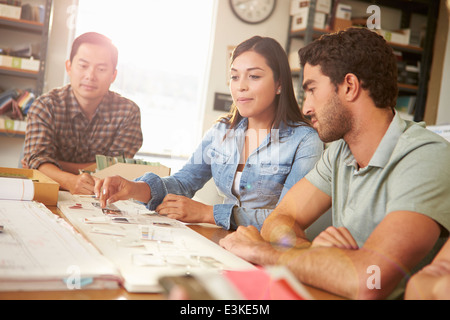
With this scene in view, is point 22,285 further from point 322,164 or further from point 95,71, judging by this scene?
point 95,71

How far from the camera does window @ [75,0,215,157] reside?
3.81 m

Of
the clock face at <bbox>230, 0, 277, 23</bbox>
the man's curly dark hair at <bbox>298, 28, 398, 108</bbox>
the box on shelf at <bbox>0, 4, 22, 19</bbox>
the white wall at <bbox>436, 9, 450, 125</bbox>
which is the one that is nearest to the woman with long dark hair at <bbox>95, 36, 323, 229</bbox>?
the man's curly dark hair at <bbox>298, 28, 398, 108</bbox>

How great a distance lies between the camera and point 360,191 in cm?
98

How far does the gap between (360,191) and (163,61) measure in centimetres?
325

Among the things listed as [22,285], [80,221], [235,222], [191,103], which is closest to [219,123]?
[235,222]

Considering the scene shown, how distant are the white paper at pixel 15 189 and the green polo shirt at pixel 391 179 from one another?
0.74 metres

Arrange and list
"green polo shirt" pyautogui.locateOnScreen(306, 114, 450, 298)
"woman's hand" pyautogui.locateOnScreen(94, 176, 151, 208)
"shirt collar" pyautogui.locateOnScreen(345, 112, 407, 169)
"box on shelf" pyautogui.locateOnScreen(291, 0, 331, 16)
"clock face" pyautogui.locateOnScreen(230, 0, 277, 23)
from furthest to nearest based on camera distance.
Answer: "clock face" pyautogui.locateOnScreen(230, 0, 277, 23) < "box on shelf" pyautogui.locateOnScreen(291, 0, 331, 16) < "woman's hand" pyautogui.locateOnScreen(94, 176, 151, 208) < "shirt collar" pyautogui.locateOnScreen(345, 112, 407, 169) < "green polo shirt" pyautogui.locateOnScreen(306, 114, 450, 298)

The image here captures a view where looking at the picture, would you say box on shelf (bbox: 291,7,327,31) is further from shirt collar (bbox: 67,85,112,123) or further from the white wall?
shirt collar (bbox: 67,85,112,123)

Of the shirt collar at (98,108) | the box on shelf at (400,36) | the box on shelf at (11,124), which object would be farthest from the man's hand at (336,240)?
the box on shelf at (400,36)

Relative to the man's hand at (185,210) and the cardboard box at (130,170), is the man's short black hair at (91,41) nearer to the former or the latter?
the cardboard box at (130,170)

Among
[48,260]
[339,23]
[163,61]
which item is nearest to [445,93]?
[339,23]

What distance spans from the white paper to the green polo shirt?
740 mm

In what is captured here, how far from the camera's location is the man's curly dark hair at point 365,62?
41.4 inches

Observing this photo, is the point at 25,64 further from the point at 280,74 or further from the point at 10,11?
the point at 280,74
